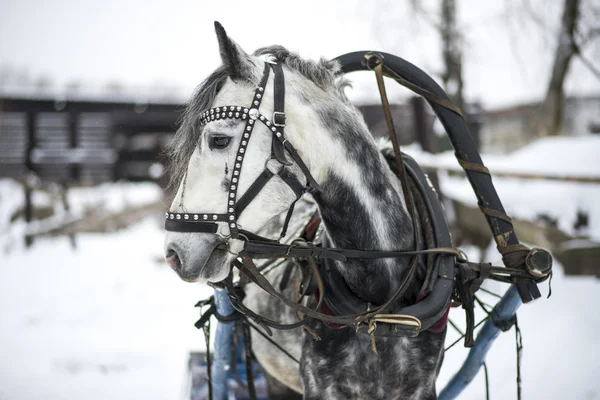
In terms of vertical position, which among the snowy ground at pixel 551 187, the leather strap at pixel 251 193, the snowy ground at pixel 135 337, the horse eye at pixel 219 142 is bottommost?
the snowy ground at pixel 135 337

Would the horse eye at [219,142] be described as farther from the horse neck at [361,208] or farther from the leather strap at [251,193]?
the horse neck at [361,208]

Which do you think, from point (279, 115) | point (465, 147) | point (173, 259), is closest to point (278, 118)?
point (279, 115)

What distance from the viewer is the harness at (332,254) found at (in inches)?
58.0

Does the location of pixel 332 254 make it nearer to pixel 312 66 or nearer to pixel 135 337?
pixel 312 66

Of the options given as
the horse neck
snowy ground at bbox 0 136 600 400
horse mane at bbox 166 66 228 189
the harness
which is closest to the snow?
snowy ground at bbox 0 136 600 400

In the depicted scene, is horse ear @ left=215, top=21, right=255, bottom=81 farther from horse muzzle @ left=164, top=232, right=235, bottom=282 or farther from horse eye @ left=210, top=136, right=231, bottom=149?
horse muzzle @ left=164, top=232, right=235, bottom=282

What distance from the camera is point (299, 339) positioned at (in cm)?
220

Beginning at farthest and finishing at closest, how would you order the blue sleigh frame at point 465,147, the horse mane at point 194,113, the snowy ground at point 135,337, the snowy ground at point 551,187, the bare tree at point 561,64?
the bare tree at point 561,64, the snowy ground at point 551,187, the snowy ground at point 135,337, the blue sleigh frame at point 465,147, the horse mane at point 194,113

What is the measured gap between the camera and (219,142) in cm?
149

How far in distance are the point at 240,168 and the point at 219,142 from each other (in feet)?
0.39

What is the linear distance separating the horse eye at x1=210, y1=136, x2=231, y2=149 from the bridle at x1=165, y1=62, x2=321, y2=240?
0.05 metres

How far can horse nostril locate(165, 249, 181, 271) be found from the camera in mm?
1469

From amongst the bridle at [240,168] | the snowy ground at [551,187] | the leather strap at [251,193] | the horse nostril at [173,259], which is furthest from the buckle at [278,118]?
the snowy ground at [551,187]

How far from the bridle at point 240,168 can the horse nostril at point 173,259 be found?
8 centimetres
